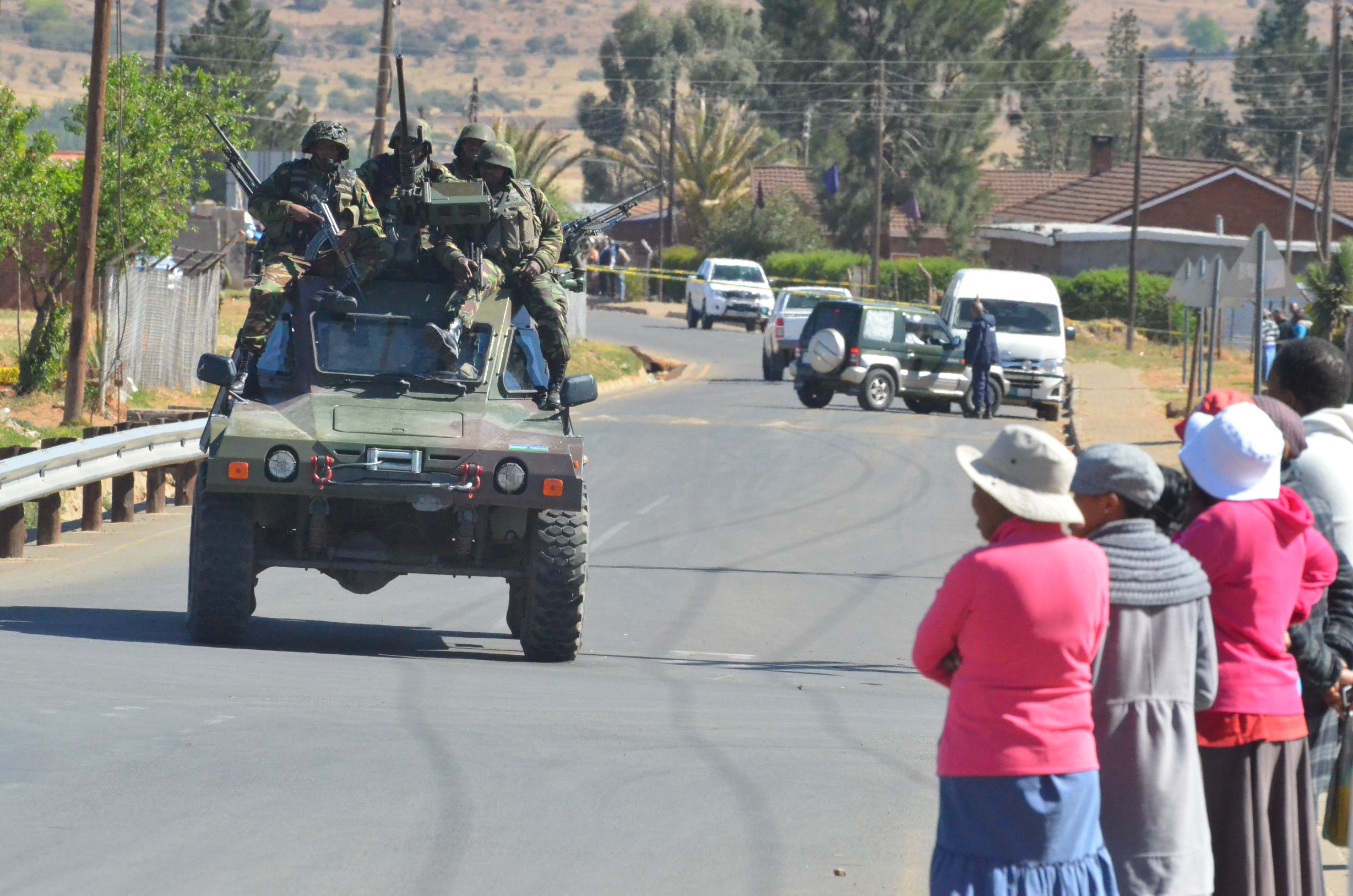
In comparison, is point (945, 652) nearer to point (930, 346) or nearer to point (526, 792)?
point (526, 792)

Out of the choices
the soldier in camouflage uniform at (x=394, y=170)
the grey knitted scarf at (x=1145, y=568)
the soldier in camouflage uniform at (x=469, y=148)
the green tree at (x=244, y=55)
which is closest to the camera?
the grey knitted scarf at (x=1145, y=568)

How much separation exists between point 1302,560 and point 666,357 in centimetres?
3923

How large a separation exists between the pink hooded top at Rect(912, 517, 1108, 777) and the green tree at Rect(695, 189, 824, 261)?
71357 millimetres

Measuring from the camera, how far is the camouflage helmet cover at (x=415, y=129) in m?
11.9

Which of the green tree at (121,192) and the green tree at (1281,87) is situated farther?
the green tree at (1281,87)

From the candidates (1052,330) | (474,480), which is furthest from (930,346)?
(474,480)

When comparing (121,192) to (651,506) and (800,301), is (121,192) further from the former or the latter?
(800,301)

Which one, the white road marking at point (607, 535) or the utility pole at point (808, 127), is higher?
the utility pole at point (808, 127)

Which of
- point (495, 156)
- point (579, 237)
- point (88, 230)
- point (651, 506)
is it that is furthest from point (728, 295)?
point (495, 156)

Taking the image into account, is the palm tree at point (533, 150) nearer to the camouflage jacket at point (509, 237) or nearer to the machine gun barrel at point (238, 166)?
the machine gun barrel at point (238, 166)

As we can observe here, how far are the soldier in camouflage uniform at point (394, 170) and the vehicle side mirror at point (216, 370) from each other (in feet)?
5.35

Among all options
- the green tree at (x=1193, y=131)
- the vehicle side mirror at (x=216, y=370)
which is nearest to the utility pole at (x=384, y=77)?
the vehicle side mirror at (x=216, y=370)

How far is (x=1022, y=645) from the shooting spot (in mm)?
4488

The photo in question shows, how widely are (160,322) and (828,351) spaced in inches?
413
